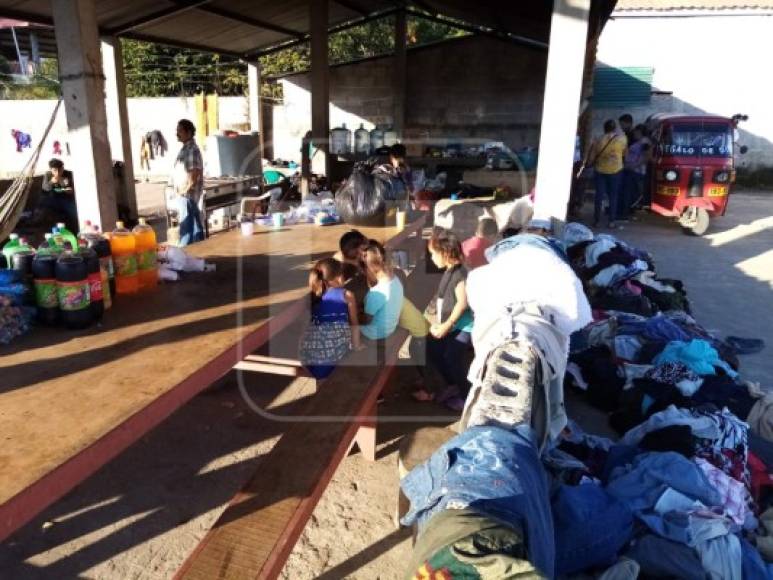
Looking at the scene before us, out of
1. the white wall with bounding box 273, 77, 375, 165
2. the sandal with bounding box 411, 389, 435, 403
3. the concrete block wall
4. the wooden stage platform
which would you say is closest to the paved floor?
the sandal with bounding box 411, 389, 435, 403

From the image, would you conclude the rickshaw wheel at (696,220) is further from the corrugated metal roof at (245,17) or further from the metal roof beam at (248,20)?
the metal roof beam at (248,20)

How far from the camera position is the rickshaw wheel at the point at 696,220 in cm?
966

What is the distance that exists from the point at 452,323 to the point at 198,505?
6.26ft

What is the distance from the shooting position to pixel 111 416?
194cm

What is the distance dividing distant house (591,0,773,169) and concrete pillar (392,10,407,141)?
197 inches

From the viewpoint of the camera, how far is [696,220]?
966cm

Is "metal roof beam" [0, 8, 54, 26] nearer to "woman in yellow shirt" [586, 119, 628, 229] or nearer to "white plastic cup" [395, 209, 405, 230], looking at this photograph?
"white plastic cup" [395, 209, 405, 230]

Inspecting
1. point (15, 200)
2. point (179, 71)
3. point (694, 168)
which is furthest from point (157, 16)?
point (179, 71)

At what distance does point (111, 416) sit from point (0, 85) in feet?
82.6

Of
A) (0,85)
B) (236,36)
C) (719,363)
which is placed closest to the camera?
(719,363)

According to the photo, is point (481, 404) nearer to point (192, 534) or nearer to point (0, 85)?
point (192, 534)

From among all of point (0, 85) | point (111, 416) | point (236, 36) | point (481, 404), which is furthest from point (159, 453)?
point (0, 85)

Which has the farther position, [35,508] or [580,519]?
[580,519]

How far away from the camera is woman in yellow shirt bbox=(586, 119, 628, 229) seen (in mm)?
9938
